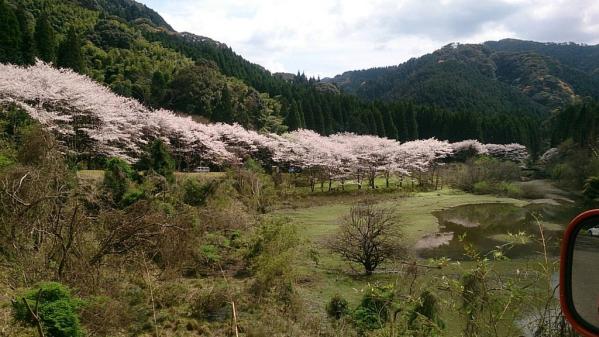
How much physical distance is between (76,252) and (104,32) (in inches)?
2261

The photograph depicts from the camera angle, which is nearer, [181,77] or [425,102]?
[181,77]

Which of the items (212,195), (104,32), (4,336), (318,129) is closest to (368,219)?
(212,195)

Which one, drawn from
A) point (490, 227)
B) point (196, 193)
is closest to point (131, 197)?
Answer: point (196, 193)

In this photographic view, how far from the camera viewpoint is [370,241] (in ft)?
56.9

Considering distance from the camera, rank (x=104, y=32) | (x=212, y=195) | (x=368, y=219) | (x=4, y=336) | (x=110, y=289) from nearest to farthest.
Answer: (x=4, y=336), (x=110, y=289), (x=368, y=219), (x=212, y=195), (x=104, y=32)

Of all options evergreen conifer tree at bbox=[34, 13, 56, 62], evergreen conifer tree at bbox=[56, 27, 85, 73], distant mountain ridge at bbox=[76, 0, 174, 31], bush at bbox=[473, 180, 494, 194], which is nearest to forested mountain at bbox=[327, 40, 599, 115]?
bush at bbox=[473, 180, 494, 194]

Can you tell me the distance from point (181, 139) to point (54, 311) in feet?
96.6

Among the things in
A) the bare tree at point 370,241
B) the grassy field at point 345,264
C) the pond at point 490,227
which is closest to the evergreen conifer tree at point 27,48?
the grassy field at point 345,264

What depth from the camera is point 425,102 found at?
118 meters

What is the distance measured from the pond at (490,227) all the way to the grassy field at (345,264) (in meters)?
1.04

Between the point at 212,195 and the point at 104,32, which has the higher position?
the point at 104,32

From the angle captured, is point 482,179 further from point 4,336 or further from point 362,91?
point 362,91

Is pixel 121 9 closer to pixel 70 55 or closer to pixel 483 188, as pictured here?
pixel 70 55

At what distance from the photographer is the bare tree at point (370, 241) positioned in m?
17.1
